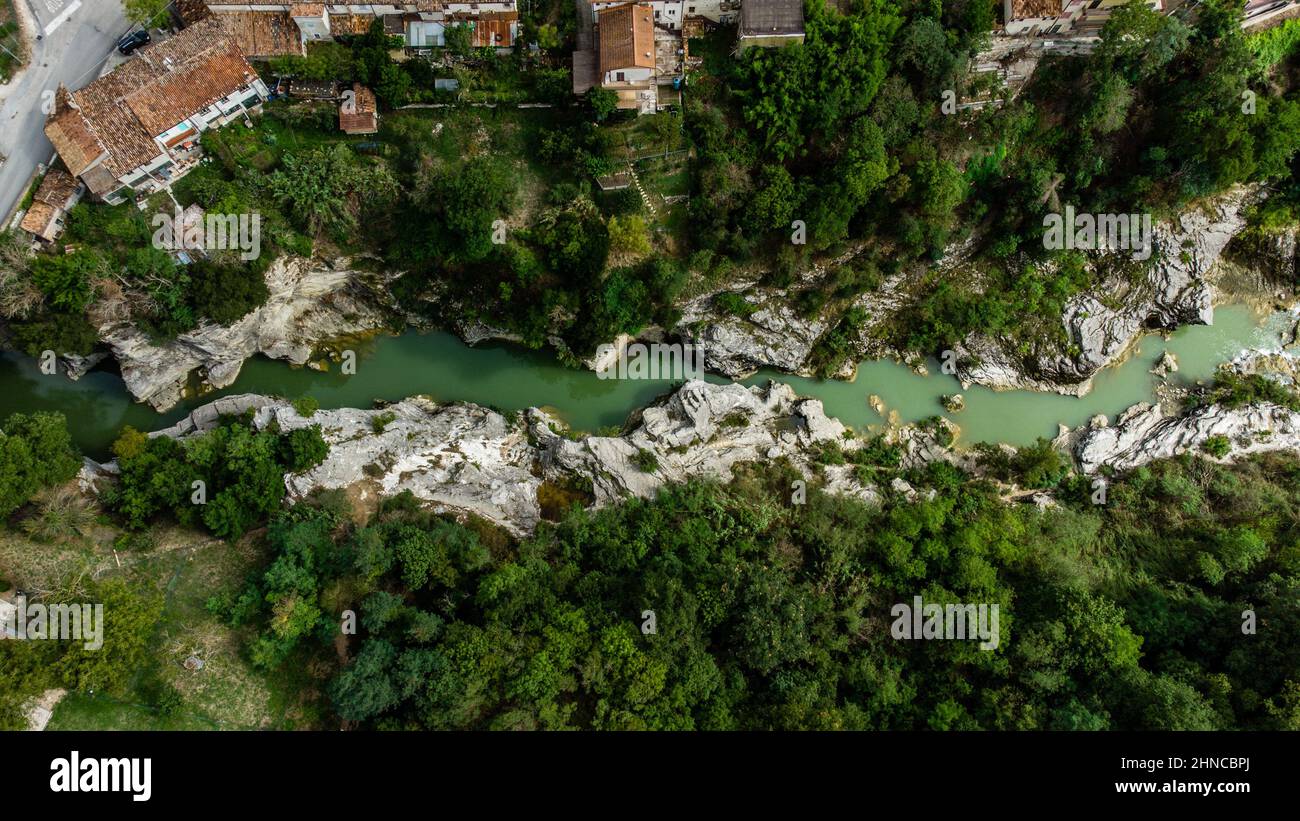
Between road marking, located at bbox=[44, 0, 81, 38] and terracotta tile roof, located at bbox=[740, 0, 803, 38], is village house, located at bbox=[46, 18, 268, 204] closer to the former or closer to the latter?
road marking, located at bbox=[44, 0, 81, 38]

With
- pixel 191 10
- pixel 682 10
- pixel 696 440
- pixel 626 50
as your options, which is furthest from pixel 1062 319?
pixel 191 10

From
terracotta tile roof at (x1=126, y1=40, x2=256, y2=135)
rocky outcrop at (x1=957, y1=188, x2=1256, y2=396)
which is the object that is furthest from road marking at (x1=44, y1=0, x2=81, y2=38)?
rocky outcrop at (x1=957, y1=188, x2=1256, y2=396)

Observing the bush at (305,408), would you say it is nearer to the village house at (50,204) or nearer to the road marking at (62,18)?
the village house at (50,204)

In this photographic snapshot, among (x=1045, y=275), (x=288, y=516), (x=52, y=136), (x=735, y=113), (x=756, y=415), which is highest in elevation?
(x=735, y=113)

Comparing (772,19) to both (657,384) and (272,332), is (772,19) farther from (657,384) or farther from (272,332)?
(272,332)

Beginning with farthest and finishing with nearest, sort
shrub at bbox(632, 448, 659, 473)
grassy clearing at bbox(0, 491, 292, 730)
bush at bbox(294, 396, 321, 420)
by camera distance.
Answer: shrub at bbox(632, 448, 659, 473) → bush at bbox(294, 396, 321, 420) → grassy clearing at bbox(0, 491, 292, 730)

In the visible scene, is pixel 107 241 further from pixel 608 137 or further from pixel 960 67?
pixel 960 67

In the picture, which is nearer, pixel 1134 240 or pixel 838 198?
pixel 838 198
